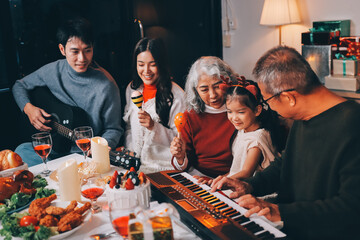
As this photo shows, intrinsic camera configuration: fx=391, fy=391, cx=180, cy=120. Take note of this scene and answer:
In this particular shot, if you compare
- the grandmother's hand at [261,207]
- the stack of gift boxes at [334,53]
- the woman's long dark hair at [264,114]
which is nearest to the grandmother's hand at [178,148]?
the woman's long dark hair at [264,114]

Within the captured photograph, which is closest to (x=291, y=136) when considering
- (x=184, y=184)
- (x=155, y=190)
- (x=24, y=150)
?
(x=184, y=184)

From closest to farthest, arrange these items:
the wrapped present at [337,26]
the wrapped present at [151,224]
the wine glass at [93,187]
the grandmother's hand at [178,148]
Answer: the wrapped present at [151,224] < the wine glass at [93,187] < the grandmother's hand at [178,148] < the wrapped present at [337,26]

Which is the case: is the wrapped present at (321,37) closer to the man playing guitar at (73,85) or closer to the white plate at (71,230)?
the man playing guitar at (73,85)

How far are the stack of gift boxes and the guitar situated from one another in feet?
6.38

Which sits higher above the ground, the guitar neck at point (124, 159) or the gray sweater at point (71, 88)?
the gray sweater at point (71, 88)

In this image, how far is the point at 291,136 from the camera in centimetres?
176

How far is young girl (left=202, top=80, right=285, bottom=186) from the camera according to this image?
2.19 meters

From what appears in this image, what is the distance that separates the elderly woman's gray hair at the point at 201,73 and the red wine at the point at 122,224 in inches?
57.1

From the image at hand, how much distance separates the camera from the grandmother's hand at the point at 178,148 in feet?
7.78

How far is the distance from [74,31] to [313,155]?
2.11 meters

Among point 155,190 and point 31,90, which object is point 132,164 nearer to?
point 155,190

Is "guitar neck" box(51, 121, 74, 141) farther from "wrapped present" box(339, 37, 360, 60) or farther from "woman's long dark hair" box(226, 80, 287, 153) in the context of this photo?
"wrapped present" box(339, 37, 360, 60)

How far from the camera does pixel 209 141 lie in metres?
2.53

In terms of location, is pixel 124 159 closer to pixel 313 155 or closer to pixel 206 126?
pixel 206 126
